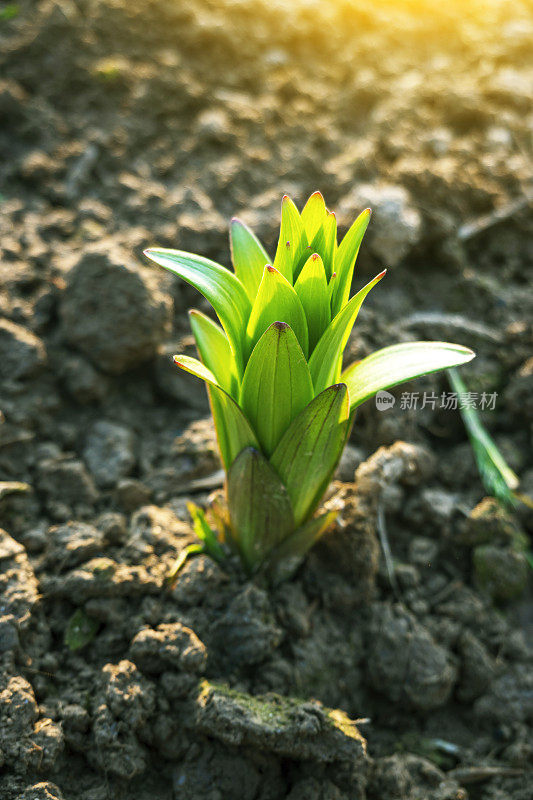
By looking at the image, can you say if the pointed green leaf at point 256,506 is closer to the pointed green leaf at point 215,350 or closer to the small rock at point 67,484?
the pointed green leaf at point 215,350

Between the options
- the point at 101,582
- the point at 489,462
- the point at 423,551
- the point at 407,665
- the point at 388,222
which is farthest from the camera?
the point at 388,222

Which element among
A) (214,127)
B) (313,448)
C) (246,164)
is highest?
(214,127)

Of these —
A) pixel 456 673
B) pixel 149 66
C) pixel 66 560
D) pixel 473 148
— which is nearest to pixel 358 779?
pixel 456 673

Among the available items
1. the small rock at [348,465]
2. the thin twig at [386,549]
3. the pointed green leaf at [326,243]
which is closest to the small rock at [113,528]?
the small rock at [348,465]

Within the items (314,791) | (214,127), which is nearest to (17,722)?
(314,791)

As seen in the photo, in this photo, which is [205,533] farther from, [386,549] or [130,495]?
[386,549]

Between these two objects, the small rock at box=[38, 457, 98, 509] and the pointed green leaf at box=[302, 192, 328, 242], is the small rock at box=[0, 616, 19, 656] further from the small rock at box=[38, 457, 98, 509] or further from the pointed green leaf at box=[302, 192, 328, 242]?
the pointed green leaf at box=[302, 192, 328, 242]
